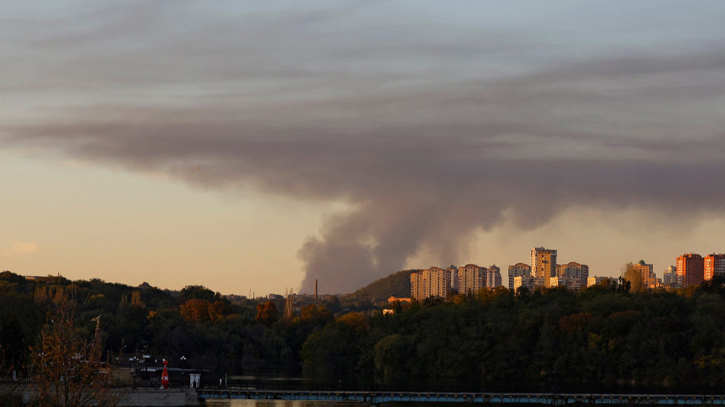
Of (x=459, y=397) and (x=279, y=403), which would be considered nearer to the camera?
(x=459, y=397)

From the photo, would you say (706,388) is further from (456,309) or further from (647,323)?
(456,309)

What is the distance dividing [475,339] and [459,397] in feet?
117

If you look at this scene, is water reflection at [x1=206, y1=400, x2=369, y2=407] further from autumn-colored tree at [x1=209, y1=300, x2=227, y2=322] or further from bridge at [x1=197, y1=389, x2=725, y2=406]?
autumn-colored tree at [x1=209, y1=300, x2=227, y2=322]

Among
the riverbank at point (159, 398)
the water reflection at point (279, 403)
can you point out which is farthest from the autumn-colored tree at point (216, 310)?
the riverbank at point (159, 398)

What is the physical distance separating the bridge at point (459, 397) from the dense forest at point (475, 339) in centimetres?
1271

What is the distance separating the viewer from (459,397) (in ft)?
233

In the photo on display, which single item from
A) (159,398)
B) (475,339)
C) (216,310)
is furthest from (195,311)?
(159,398)

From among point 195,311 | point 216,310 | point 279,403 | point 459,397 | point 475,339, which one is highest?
point 216,310

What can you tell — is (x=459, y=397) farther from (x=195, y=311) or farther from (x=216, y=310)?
(x=216, y=310)

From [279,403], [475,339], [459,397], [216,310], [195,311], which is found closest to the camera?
[459,397]

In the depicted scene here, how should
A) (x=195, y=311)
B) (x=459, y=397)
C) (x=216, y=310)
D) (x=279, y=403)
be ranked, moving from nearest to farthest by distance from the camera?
(x=459, y=397)
(x=279, y=403)
(x=195, y=311)
(x=216, y=310)

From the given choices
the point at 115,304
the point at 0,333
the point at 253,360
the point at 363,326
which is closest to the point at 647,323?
the point at 363,326

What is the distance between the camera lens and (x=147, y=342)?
120 metres

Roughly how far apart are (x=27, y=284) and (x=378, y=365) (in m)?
77.4
